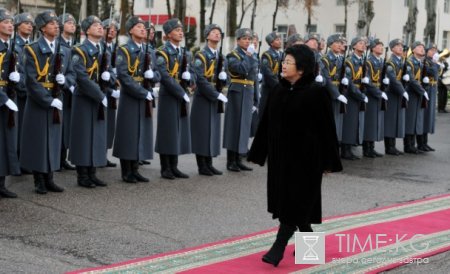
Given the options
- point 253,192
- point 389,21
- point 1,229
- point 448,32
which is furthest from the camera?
point 448,32

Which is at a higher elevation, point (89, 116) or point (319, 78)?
point (319, 78)

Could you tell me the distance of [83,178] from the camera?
9.98 meters

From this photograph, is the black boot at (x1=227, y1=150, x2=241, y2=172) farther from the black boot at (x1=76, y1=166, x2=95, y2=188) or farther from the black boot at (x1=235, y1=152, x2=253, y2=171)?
the black boot at (x1=76, y1=166, x2=95, y2=188)

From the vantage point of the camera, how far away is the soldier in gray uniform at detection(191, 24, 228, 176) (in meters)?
11.1

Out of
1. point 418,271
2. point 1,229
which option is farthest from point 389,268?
point 1,229

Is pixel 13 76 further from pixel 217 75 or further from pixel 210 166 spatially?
pixel 210 166

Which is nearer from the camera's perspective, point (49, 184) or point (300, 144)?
point (300, 144)

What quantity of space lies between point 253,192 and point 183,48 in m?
2.08

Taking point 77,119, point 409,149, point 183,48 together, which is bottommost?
point 409,149

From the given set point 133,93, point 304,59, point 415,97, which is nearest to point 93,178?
point 133,93

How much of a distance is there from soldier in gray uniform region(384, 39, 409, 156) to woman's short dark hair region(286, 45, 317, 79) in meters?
7.51

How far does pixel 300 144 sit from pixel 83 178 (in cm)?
403

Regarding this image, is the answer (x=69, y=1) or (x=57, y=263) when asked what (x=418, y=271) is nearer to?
(x=57, y=263)

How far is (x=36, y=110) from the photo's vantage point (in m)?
9.38
